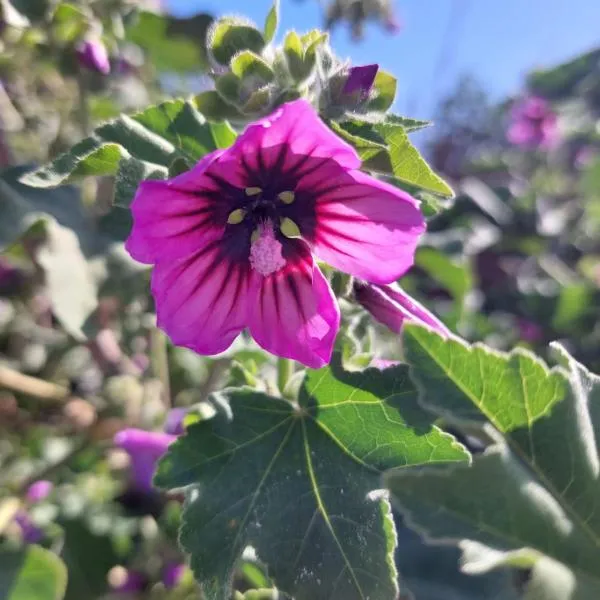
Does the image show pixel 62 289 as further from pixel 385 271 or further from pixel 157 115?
pixel 385 271

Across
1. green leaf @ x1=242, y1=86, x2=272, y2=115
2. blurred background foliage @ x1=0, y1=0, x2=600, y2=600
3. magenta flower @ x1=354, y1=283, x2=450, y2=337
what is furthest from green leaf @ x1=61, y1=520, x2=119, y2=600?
green leaf @ x1=242, y1=86, x2=272, y2=115

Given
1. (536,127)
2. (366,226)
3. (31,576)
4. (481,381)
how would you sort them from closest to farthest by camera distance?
(481,381) < (366,226) < (31,576) < (536,127)

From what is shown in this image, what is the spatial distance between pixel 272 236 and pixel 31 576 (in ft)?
2.13

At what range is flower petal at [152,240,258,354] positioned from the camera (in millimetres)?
917

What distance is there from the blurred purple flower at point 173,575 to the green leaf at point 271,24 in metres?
0.97

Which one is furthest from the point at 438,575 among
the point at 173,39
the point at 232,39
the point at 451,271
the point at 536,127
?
the point at 536,127

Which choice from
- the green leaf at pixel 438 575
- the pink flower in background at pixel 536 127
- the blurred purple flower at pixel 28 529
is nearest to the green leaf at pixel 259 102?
the green leaf at pixel 438 575

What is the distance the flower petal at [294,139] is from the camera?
78 cm

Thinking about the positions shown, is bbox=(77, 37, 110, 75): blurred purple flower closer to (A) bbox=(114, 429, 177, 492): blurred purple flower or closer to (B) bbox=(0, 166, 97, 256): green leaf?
A: (B) bbox=(0, 166, 97, 256): green leaf

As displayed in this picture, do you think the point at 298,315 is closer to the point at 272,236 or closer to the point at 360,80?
the point at 272,236

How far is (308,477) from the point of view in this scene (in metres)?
0.95

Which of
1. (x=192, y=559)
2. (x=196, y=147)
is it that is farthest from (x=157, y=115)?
(x=192, y=559)

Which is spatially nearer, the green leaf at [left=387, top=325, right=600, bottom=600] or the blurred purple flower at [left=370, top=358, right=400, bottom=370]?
the green leaf at [left=387, top=325, right=600, bottom=600]

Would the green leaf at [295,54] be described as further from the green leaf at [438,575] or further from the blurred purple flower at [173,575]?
the blurred purple flower at [173,575]
